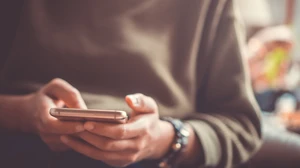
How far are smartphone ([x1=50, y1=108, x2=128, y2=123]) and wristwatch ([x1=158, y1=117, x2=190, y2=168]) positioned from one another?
0.70ft

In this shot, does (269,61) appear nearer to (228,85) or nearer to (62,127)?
(228,85)

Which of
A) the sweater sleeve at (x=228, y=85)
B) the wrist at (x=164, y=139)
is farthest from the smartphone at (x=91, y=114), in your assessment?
the sweater sleeve at (x=228, y=85)

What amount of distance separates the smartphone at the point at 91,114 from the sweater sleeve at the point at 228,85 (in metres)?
0.31

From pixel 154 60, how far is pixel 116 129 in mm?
238

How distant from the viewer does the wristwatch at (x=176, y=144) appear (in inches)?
28.3

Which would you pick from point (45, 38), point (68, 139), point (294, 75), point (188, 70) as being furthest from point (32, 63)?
point (294, 75)

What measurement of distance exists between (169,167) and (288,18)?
1.70 m

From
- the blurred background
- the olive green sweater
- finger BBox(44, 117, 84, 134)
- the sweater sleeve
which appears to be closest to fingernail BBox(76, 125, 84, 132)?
finger BBox(44, 117, 84, 134)

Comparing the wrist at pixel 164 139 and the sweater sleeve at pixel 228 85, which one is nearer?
the wrist at pixel 164 139

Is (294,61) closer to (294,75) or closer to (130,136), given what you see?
(294,75)

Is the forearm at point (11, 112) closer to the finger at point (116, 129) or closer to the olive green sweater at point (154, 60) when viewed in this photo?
the olive green sweater at point (154, 60)

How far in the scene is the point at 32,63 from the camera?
70cm

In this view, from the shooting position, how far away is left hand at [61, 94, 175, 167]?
1.82 feet

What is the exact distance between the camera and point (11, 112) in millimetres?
712
